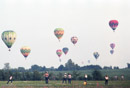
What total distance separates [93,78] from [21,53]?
28.8 m

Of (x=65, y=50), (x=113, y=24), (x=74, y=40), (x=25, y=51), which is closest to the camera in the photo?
(x=113, y=24)

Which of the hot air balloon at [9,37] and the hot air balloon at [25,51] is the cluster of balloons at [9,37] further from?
the hot air balloon at [25,51]

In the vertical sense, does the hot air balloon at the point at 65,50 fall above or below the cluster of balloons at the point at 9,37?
above

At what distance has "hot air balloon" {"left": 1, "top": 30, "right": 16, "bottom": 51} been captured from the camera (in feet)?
312

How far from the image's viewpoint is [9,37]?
312 feet

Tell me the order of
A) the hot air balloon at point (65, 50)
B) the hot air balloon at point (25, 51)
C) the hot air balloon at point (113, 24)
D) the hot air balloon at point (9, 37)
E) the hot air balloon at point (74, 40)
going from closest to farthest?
the hot air balloon at point (9, 37), the hot air balloon at point (113, 24), the hot air balloon at point (25, 51), the hot air balloon at point (74, 40), the hot air balloon at point (65, 50)

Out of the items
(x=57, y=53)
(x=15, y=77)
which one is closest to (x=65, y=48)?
(x=57, y=53)

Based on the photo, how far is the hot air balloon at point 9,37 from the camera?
312 ft

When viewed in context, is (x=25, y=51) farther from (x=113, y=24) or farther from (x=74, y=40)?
(x=113, y=24)

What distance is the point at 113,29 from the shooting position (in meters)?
109

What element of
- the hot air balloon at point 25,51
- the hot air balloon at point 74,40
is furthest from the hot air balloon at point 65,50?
the hot air balloon at point 25,51

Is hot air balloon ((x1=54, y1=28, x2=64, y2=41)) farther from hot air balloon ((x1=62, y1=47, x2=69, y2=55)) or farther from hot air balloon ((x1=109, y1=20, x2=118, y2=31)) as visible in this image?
hot air balloon ((x1=62, y1=47, x2=69, y2=55))

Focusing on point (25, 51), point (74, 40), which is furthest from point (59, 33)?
point (74, 40)

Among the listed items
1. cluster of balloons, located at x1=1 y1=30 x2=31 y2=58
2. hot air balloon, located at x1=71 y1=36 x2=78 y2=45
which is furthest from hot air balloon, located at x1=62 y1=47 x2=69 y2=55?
cluster of balloons, located at x1=1 y1=30 x2=31 y2=58
